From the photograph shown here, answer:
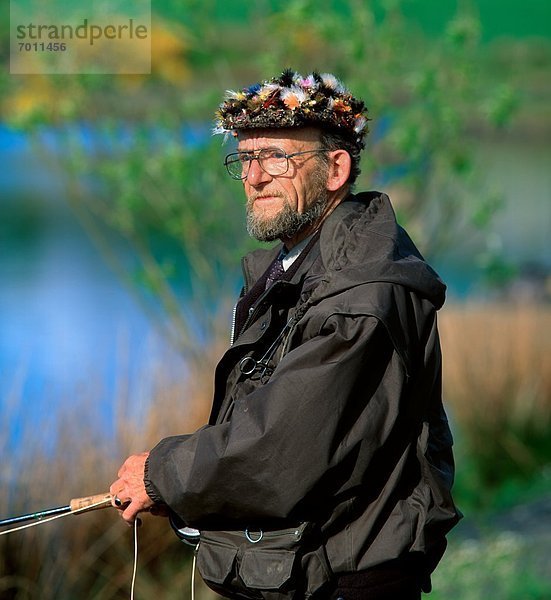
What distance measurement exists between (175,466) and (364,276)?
0.58 meters

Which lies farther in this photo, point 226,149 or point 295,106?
point 226,149

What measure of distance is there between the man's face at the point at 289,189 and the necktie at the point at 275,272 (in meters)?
0.11

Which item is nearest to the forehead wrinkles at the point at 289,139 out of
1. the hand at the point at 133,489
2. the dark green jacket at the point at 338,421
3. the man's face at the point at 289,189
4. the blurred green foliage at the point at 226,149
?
the man's face at the point at 289,189

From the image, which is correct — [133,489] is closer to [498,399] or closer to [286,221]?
[286,221]

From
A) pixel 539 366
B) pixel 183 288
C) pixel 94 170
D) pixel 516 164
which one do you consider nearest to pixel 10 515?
pixel 94 170

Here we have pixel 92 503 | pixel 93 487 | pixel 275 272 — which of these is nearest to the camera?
pixel 92 503

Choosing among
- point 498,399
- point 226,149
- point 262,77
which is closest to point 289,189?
point 262,77

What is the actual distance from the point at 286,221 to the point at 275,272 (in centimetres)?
20

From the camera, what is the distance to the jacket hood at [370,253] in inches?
99.6

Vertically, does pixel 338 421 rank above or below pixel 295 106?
below

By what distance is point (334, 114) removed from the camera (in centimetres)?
285

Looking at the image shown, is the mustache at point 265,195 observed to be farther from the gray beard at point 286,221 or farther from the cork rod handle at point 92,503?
the cork rod handle at point 92,503

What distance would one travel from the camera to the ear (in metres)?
2.87

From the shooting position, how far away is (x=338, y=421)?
2.45 metres
